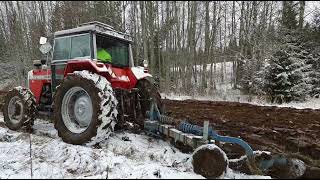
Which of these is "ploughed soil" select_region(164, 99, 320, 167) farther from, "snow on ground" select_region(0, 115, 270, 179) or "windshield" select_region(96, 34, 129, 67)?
"windshield" select_region(96, 34, 129, 67)

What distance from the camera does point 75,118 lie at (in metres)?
6.41

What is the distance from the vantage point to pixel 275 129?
693 centimetres

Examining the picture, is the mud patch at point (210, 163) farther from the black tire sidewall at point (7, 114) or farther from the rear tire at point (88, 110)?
the black tire sidewall at point (7, 114)

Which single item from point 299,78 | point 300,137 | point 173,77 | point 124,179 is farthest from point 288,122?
point 173,77

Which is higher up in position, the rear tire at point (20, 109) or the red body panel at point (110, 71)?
the red body panel at point (110, 71)

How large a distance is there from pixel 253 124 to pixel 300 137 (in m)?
1.58

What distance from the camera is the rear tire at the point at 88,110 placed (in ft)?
18.0

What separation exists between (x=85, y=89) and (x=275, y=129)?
12.9 ft

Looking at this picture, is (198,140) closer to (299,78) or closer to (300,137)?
(300,137)

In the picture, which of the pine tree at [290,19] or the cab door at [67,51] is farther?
the pine tree at [290,19]

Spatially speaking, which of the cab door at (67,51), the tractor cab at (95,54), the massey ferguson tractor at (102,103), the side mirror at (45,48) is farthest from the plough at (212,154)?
the side mirror at (45,48)

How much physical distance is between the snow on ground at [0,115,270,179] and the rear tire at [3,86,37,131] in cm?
76

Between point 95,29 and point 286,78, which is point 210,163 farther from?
point 286,78

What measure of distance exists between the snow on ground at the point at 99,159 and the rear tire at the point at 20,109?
2.48 ft
